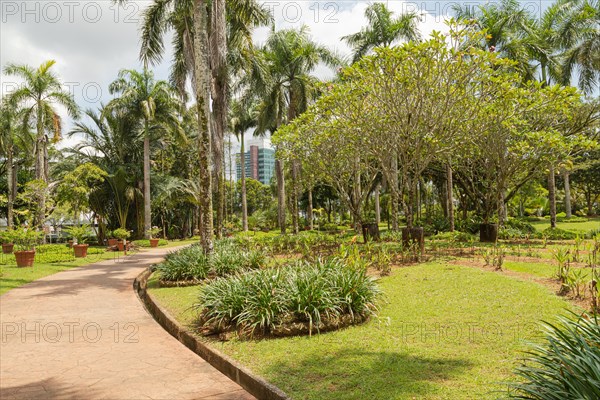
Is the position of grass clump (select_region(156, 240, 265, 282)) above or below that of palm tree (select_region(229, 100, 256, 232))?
below

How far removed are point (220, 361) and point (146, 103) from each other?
84.6 feet

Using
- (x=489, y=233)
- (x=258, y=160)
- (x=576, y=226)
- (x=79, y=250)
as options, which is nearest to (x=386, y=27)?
(x=489, y=233)

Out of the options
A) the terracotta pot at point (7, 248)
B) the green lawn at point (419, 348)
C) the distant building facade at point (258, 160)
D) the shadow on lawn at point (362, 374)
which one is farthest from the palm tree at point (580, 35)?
the distant building facade at point (258, 160)

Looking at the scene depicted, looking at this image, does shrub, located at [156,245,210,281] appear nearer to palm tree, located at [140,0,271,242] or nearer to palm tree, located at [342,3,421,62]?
palm tree, located at [140,0,271,242]

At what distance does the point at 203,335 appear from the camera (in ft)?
20.8

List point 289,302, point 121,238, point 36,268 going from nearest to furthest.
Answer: point 289,302
point 36,268
point 121,238

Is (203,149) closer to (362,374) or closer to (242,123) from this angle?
(362,374)

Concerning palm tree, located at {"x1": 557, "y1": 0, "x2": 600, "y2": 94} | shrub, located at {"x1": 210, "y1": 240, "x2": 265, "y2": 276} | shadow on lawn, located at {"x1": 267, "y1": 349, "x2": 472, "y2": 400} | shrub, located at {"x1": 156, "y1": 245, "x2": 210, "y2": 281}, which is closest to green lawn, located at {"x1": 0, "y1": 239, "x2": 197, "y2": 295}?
shrub, located at {"x1": 156, "y1": 245, "x2": 210, "y2": 281}

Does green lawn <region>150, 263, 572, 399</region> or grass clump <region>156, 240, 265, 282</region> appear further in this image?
grass clump <region>156, 240, 265, 282</region>

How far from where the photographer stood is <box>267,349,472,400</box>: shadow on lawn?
4031mm

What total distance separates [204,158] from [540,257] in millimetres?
9827

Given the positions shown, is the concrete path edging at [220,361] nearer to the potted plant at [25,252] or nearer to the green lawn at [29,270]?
the green lawn at [29,270]

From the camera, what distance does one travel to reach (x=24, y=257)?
16.6 meters

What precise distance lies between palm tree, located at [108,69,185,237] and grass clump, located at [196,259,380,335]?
75.4ft
